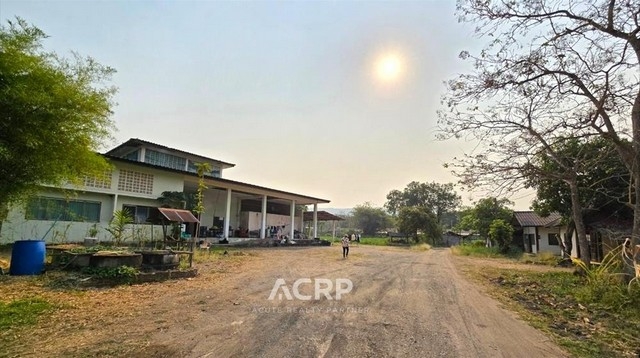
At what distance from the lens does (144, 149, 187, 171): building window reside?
22.4 metres

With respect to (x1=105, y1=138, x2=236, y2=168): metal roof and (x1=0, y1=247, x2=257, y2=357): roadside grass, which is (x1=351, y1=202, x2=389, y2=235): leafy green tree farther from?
(x1=0, y1=247, x2=257, y2=357): roadside grass

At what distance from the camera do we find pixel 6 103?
586cm

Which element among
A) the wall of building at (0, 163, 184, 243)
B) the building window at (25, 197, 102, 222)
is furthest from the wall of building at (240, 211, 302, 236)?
the building window at (25, 197, 102, 222)

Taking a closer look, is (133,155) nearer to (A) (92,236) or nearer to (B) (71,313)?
(A) (92,236)

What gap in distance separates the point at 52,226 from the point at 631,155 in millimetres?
20383

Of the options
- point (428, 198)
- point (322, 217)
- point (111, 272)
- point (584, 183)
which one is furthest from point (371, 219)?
point (111, 272)

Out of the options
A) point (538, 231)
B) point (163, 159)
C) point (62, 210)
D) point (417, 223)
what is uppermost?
point (163, 159)

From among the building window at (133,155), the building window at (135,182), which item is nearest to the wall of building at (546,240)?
the building window at (135,182)

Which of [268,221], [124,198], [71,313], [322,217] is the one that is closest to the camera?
[71,313]

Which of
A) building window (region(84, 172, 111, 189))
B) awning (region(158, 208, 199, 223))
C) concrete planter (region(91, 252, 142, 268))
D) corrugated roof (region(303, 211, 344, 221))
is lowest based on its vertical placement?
concrete planter (region(91, 252, 142, 268))

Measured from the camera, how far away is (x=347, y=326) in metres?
5.42

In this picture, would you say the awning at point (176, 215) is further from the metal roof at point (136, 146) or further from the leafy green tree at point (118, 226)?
the metal roof at point (136, 146)

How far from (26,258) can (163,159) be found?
51.6 feet

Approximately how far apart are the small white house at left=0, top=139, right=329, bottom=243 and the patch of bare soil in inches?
203
